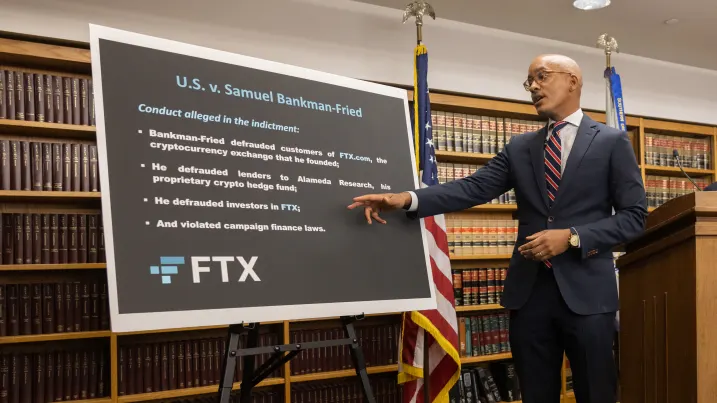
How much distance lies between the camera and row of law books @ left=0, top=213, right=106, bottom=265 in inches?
110

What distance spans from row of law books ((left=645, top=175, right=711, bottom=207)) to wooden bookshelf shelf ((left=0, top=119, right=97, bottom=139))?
388 centimetres

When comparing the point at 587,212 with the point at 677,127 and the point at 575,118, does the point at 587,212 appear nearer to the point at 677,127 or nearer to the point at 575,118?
the point at 575,118

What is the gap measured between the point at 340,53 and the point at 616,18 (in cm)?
182

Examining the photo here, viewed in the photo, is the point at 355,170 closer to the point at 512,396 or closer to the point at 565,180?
the point at 565,180

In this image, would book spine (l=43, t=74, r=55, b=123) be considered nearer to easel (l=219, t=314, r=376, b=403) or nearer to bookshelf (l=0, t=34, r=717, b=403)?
bookshelf (l=0, t=34, r=717, b=403)

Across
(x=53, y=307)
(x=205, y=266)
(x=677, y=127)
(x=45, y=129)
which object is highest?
(x=677, y=127)

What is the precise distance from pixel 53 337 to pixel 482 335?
8.06 feet

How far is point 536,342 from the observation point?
181cm

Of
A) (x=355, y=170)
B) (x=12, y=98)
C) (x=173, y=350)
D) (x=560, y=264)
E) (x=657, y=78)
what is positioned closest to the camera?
(x=560, y=264)

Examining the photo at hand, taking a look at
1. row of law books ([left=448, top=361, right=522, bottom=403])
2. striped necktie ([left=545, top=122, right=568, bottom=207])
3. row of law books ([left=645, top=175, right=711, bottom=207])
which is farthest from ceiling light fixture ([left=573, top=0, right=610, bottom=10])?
row of law books ([left=448, top=361, right=522, bottom=403])

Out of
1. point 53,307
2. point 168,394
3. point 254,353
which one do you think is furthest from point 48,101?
point 254,353

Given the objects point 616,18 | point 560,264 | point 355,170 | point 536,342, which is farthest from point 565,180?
point 616,18

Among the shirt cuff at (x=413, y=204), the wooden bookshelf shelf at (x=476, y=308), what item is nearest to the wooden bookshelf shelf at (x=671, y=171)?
the wooden bookshelf shelf at (x=476, y=308)

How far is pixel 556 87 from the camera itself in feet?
6.29
